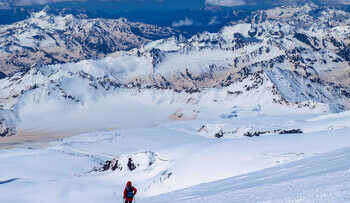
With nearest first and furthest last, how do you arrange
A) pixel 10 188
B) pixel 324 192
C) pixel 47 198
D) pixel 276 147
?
1. pixel 324 192
2. pixel 276 147
3. pixel 47 198
4. pixel 10 188

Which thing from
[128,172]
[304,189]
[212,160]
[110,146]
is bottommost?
[110,146]

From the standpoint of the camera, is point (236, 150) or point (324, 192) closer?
point (324, 192)

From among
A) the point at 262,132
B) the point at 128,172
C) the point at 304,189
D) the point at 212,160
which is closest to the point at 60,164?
the point at 128,172

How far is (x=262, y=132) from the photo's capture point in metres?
190

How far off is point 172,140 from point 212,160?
14140 cm

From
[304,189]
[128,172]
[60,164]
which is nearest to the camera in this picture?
[304,189]

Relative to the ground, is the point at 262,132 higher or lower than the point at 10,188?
lower

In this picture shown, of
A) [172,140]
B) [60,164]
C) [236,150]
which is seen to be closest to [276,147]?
[236,150]

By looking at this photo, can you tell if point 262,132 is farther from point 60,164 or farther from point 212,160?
point 212,160

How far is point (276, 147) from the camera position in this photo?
50656 millimetres

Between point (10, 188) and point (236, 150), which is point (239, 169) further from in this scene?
point (10, 188)

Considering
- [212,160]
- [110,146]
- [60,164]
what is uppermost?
[212,160]

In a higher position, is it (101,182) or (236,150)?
(236,150)

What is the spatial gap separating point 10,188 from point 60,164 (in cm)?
4762
